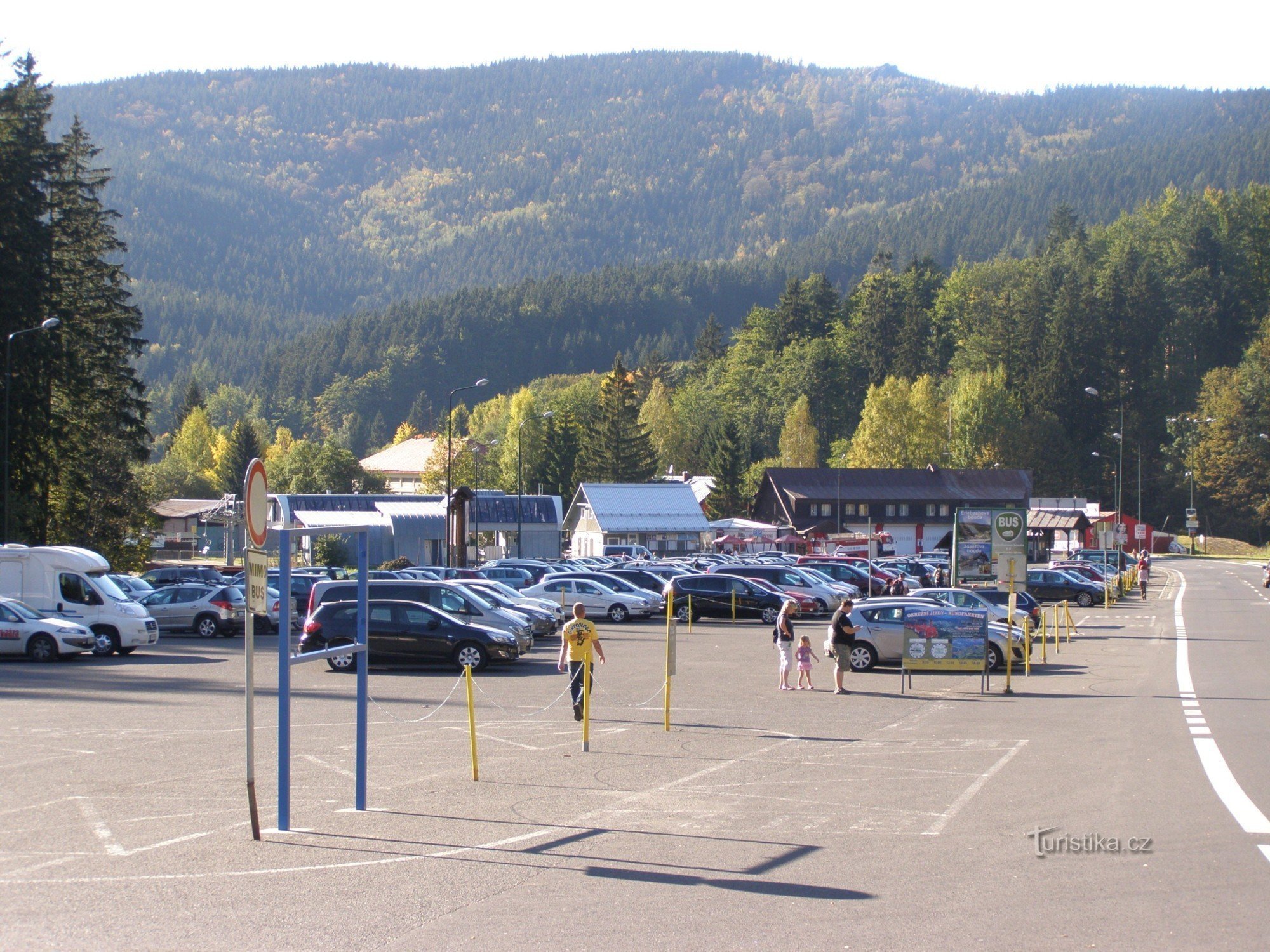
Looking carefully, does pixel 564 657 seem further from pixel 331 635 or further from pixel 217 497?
pixel 217 497

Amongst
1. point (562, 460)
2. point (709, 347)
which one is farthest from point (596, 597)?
point (709, 347)

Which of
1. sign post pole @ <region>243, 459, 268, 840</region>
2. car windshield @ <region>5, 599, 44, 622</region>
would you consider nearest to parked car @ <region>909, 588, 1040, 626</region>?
car windshield @ <region>5, 599, 44, 622</region>

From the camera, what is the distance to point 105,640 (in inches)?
1131

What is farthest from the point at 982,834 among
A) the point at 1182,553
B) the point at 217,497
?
the point at 217,497

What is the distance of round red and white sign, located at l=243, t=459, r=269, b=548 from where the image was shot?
31.2ft

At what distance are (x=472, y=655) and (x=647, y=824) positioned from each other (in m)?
14.8

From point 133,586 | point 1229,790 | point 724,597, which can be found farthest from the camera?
point 724,597

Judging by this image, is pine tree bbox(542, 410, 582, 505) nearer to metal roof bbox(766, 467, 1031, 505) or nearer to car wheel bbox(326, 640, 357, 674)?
metal roof bbox(766, 467, 1031, 505)

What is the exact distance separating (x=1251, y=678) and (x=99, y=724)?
808 inches

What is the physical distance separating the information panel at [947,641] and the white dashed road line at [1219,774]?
3.65 metres

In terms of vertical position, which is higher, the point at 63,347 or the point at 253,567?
the point at 63,347

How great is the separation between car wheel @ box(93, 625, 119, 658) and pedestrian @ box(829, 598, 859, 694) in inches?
654

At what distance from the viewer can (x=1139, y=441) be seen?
124 m

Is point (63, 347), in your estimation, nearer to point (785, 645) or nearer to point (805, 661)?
point (785, 645)
